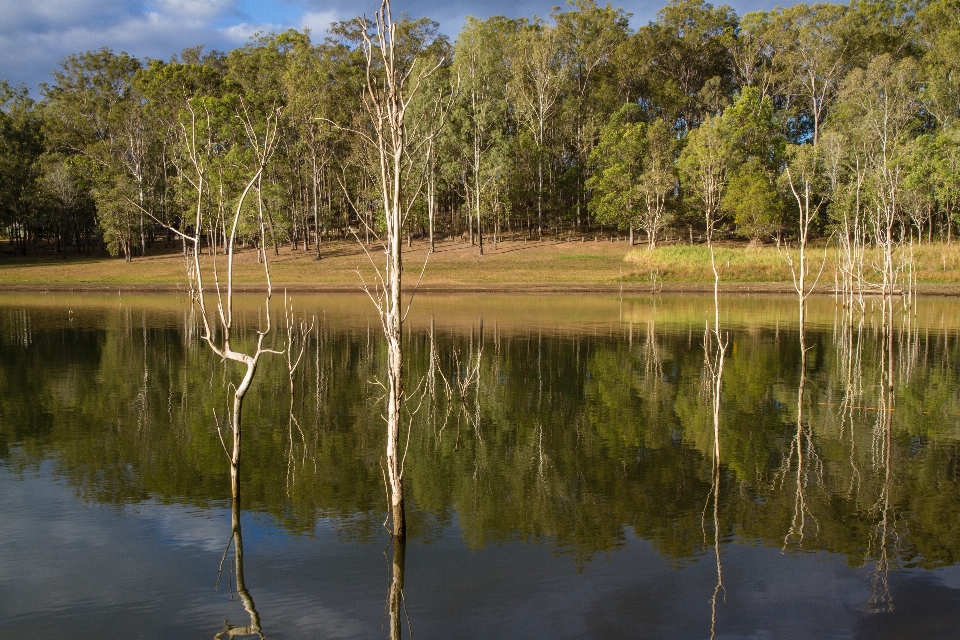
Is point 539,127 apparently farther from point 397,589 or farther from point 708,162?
point 397,589

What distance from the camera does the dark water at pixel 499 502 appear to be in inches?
345

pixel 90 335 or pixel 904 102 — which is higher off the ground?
pixel 904 102

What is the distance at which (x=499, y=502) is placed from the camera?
1212cm

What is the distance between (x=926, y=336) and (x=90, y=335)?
3225 cm

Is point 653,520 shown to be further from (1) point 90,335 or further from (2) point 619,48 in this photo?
(2) point 619,48

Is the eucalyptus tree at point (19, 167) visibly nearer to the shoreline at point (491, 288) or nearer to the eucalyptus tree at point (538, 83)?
the shoreline at point (491, 288)

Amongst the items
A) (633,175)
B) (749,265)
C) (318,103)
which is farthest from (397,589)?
(318,103)

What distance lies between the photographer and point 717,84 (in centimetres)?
7725

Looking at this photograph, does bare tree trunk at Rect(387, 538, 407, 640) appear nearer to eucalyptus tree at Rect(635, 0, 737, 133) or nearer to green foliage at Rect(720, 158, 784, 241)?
green foliage at Rect(720, 158, 784, 241)

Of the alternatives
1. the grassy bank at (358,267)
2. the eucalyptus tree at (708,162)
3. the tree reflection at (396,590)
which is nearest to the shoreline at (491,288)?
the grassy bank at (358,267)

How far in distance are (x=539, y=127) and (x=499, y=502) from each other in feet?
220

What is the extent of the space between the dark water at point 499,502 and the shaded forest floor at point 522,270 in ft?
95.8

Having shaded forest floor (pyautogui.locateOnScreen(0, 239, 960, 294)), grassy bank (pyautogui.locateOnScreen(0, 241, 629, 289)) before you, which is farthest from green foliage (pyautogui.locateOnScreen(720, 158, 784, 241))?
grassy bank (pyautogui.locateOnScreen(0, 241, 629, 289))

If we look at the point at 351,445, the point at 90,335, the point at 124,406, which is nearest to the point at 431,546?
the point at 351,445
